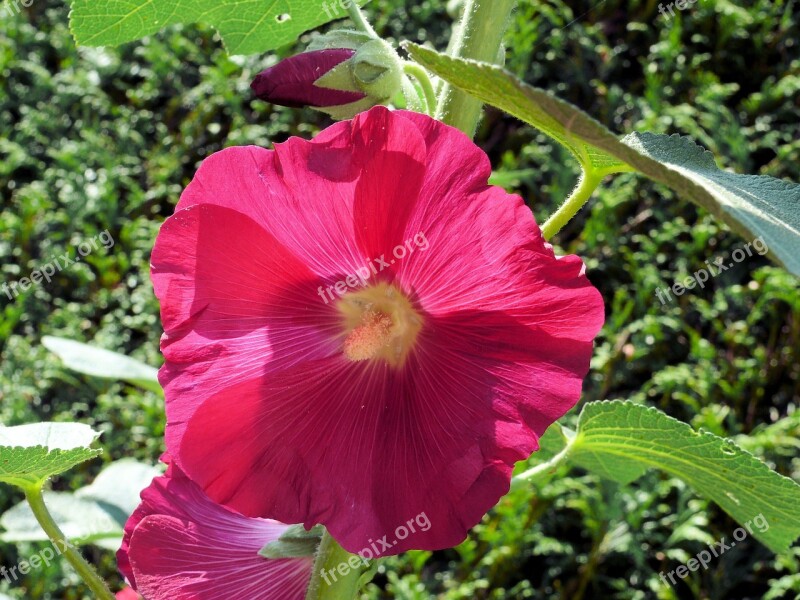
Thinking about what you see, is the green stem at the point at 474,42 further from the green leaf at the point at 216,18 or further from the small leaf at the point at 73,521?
the small leaf at the point at 73,521

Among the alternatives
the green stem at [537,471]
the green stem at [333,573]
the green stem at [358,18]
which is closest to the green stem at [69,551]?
the green stem at [333,573]

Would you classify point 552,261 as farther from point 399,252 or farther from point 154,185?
point 154,185

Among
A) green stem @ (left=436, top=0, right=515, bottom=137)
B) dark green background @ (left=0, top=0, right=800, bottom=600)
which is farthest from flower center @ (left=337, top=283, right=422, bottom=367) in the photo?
dark green background @ (left=0, top=0, right=800, bottom=600)

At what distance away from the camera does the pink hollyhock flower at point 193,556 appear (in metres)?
0.54

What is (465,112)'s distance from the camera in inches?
20.0

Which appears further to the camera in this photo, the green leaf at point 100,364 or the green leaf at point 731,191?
the green leaf at point 100,364

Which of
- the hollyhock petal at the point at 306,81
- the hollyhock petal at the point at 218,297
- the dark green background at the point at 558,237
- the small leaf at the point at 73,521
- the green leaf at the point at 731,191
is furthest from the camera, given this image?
the dark green background at the point at 558,237

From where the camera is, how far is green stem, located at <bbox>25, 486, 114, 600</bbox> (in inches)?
22.9

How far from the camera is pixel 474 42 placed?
50 cm

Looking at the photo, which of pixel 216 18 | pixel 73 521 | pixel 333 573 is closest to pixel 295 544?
pixel 333 573

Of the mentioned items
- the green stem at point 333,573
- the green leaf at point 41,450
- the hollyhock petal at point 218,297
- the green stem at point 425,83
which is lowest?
the green stem at point 333,573

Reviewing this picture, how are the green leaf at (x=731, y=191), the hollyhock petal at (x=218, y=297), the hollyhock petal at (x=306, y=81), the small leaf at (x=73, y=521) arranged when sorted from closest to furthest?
the green leaf at (x=731, y=191)
the hollyhock petal at (x=218, y=297)
the hollyhock petal at (x=306, y=81)
the small leaf at (x=73, y=521)

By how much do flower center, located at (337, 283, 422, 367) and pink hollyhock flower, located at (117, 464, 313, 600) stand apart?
152 millimetres

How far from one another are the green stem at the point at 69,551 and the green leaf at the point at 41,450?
1 cm
